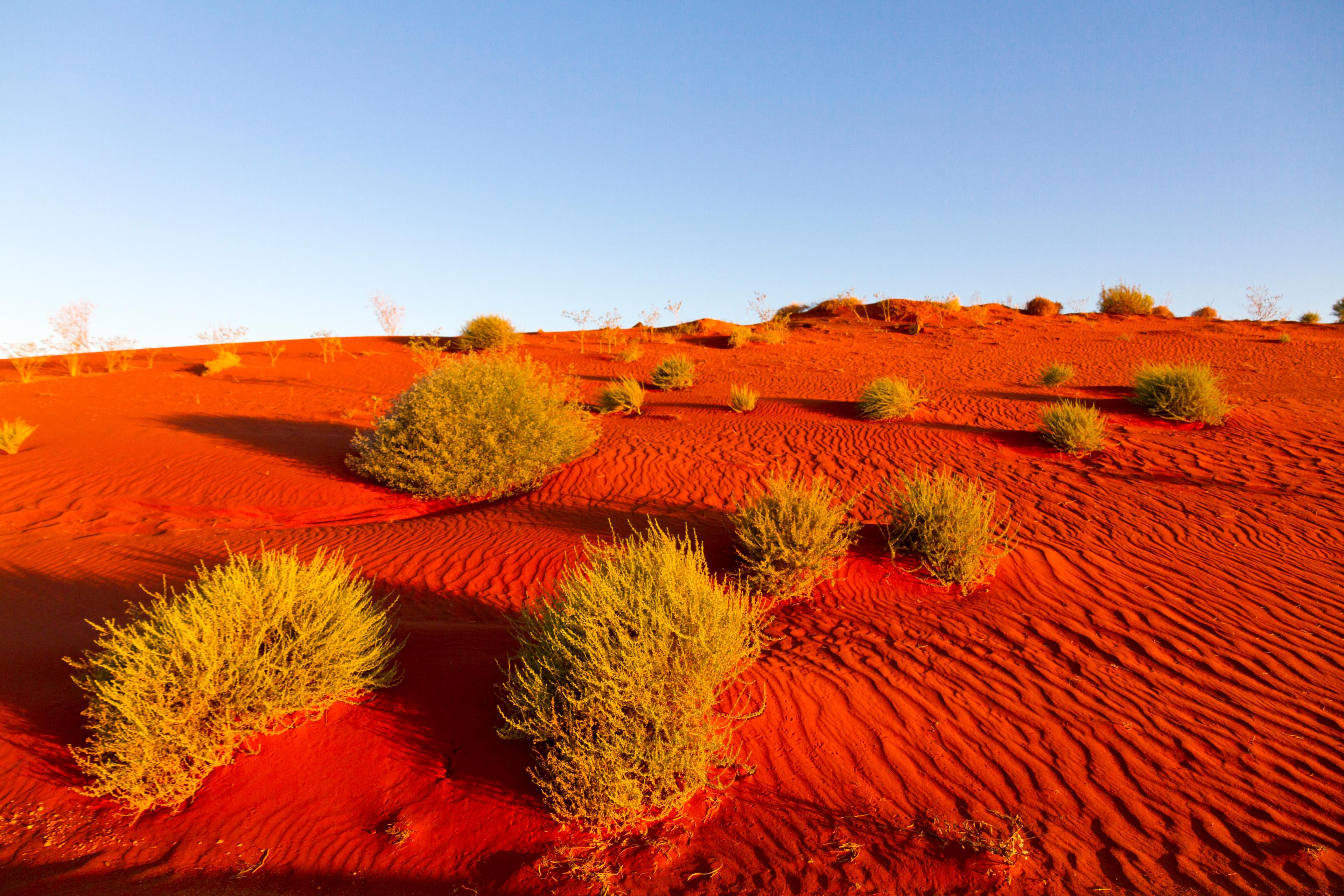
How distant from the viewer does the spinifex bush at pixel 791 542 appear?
579 centimetres

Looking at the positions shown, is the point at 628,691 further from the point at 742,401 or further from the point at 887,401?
the point at 742,401

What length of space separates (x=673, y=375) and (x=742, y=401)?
12.8ft

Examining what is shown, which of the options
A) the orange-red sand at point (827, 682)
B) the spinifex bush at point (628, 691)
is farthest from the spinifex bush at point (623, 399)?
the spinifex bush at point (628, 691)

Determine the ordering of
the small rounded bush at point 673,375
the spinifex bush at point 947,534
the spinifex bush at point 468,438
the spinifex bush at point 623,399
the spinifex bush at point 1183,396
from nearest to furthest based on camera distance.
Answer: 1. the spinifex bush at point 947,534
2. the spinifex bush at point 468,438
3. the spinifex bush at point 1183,396
4. the spinifex bush at point 623,399
5. the small rounded bush at point 673,375

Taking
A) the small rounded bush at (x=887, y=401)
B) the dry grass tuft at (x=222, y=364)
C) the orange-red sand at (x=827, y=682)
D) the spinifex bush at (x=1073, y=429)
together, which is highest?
the dry grass tuft at (x=222, y=364)

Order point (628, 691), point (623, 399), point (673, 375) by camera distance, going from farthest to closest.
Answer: point (673, 375)
point (623, 399)
point (628, 691)

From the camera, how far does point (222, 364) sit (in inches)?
814

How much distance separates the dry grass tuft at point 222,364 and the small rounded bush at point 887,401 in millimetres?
18785

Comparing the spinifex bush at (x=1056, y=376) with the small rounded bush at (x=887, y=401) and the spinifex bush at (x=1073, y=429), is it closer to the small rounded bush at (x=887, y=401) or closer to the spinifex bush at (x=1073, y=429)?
the small rounded bush at (x=887, y=401)

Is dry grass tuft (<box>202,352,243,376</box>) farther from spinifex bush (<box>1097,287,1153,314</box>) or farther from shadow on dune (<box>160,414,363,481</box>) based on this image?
spinifex bush (<box>1097,287,1153,314</box>)

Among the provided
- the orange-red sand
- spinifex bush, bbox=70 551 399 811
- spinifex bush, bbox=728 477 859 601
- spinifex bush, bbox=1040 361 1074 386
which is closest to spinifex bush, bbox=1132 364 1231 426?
the orange-red sand

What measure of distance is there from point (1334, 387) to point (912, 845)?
18.8 meters

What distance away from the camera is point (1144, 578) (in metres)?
6.11

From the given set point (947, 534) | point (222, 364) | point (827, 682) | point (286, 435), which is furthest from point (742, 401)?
point (222, 364)
